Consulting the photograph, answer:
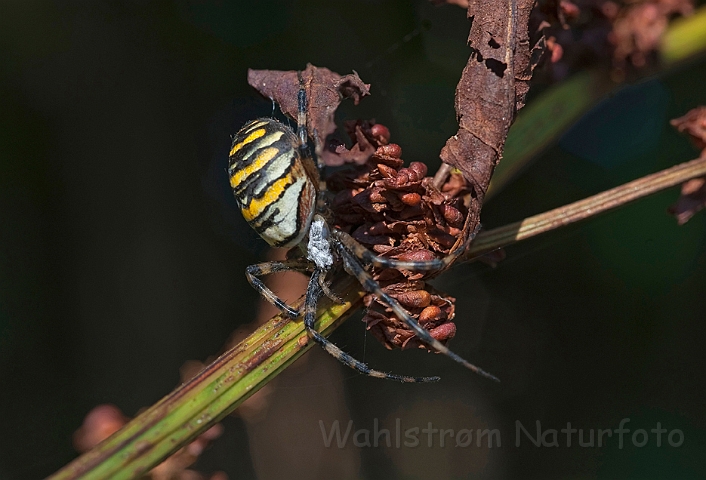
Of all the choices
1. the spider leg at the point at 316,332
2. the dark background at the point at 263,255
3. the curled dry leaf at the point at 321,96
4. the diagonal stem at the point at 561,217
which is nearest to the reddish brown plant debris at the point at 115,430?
the spider leg at the point at 316,332

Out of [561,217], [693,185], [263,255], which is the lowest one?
[561,217]

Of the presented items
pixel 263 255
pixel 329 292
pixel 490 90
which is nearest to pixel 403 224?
pixel 329 292

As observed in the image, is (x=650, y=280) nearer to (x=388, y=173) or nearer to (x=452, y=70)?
(x=452, y=70)

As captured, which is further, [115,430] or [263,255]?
[263,255]

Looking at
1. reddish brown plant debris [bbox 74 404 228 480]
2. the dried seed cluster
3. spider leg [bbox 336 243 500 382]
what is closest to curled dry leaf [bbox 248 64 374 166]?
the dried seed cluster

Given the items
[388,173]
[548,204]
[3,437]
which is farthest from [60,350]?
[548,204]

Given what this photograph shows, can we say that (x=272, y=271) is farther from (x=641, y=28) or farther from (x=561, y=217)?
(x=641, y=28)
